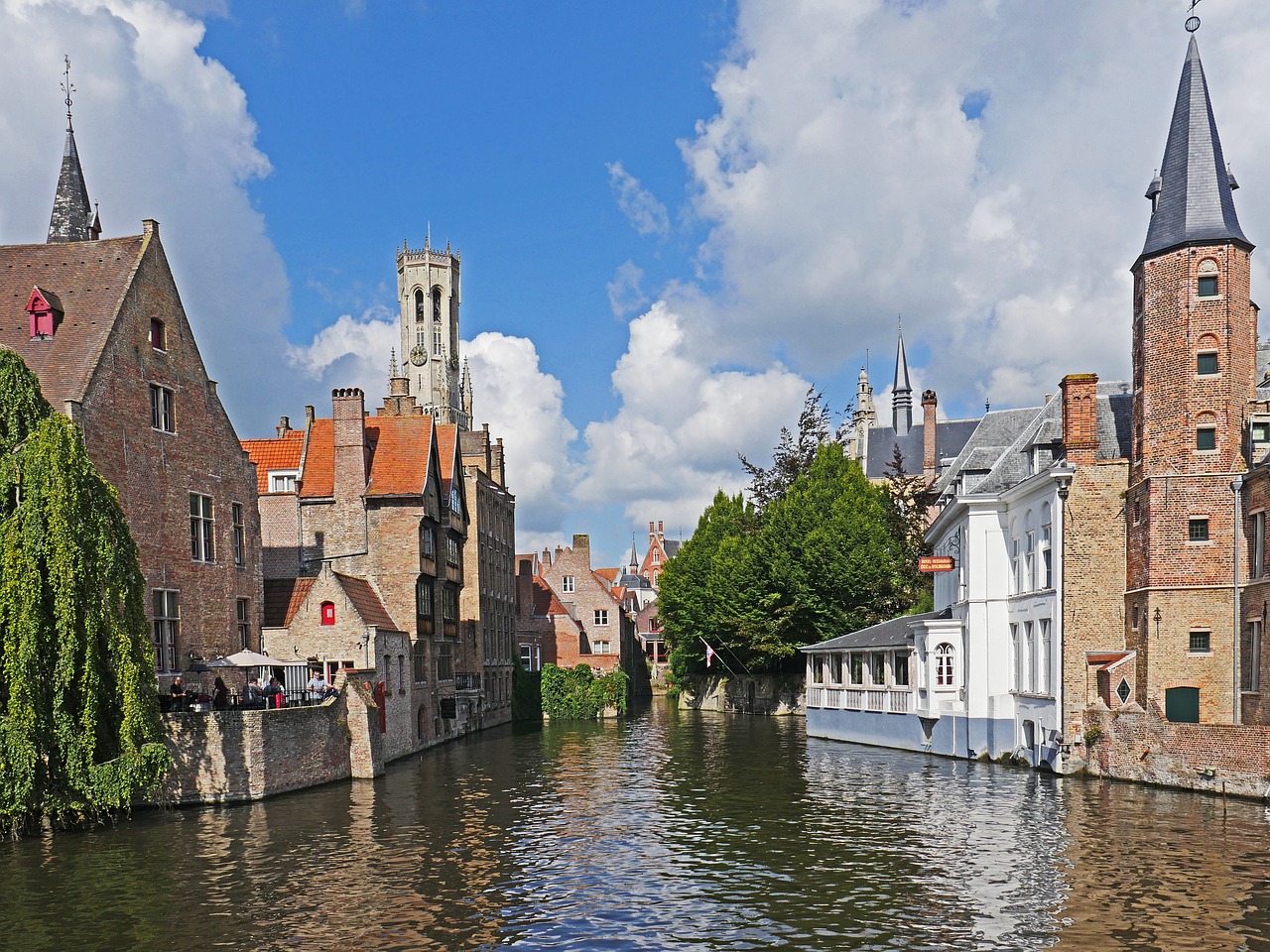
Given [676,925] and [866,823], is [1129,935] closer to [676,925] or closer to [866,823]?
[676,925]

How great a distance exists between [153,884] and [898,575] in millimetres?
47967

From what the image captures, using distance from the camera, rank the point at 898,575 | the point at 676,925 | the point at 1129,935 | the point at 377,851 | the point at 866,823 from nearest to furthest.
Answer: the point at 1129,935
the point at 676,925
the point at 377,851
the point at 866,823
the point at 898,575

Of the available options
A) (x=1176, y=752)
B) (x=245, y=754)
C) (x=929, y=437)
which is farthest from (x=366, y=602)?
(x=929, y=437)

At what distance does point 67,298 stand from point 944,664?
3331 cm

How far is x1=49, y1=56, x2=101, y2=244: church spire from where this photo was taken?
49000 millimetres

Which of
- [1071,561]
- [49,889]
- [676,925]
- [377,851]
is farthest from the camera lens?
[1071,561]

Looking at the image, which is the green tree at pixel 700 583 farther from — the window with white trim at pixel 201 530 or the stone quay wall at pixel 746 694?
the window with white trim at pixel 201 530

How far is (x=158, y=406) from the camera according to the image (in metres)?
33.5

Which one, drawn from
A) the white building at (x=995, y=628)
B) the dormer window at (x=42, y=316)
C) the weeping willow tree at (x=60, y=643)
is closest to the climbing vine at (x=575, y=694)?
the white building at (x=995, y=628)

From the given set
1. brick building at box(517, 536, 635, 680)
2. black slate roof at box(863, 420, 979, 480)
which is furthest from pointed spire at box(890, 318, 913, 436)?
brick building at box(517, 536, 635, 680)

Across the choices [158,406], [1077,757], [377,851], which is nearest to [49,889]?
[377,851]

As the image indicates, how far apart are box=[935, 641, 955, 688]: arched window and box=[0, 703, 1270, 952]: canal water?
7.17 metres

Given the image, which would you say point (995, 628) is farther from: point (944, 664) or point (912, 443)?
point (912, 443)

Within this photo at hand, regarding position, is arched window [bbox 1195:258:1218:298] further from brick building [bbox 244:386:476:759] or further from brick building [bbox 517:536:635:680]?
brick building [bbox 517:536:635:680]
